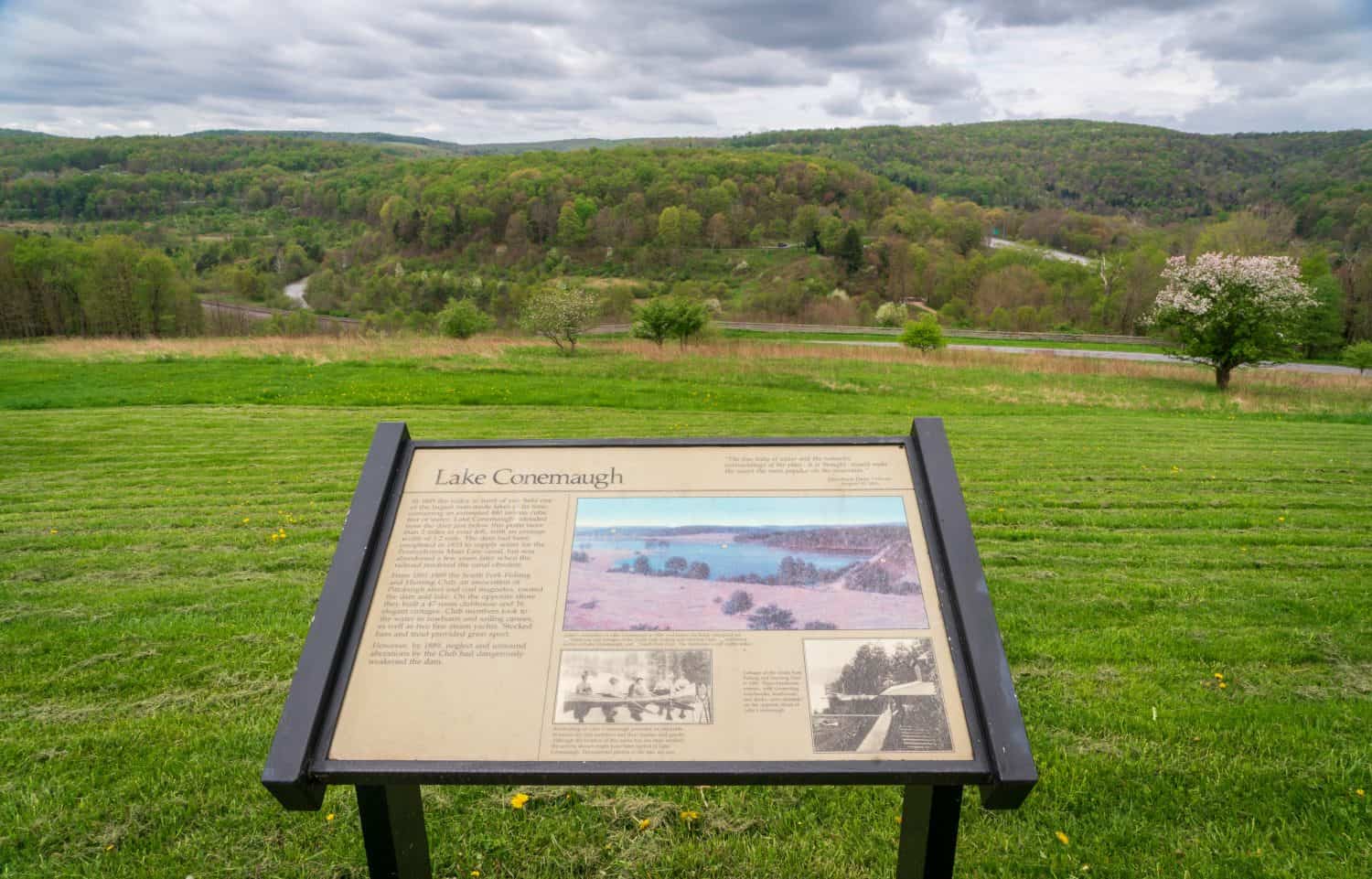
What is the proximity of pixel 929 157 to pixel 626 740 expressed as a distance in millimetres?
167213

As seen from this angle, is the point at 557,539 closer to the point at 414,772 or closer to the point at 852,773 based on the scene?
the point at 414,772

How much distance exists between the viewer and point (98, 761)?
4316 mm

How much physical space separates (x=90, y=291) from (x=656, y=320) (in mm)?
41580

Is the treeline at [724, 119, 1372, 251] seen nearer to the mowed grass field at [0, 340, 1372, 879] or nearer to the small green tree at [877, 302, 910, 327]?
the small green tree at [877, 302, 910, 327]

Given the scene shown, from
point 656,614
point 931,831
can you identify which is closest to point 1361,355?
point 931,831

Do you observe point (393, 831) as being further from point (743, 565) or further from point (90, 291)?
point (90, 291)

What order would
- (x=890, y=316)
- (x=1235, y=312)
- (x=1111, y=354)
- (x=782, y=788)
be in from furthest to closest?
1. (x=890, y=316)
2. (x=1111, y=354)
3. (x=1235, y=312)
4. (x=782, y=788)

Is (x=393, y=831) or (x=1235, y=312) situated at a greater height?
(x=393, y=831)

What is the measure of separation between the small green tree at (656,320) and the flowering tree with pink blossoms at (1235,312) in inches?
761

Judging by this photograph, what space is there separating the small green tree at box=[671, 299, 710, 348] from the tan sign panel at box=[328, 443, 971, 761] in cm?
3253

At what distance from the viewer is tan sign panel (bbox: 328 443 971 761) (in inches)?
104

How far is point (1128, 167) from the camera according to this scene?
413ft

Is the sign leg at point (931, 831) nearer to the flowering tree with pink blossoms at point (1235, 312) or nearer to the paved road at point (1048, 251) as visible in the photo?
the flowering tree with pink blossoms at point (1235, 312)

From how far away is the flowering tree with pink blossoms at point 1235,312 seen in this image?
27016 mm
